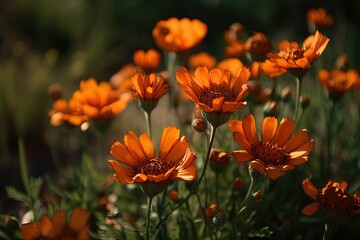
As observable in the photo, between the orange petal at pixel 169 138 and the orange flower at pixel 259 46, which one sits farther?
the orange flower at pixel 259 46

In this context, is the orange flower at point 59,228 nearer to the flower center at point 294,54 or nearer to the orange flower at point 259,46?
the flower center at point 294,54

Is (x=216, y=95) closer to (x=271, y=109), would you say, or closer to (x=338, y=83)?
(x=271, y=109)

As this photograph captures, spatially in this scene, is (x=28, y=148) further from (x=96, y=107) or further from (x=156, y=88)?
(x=156, y=88)

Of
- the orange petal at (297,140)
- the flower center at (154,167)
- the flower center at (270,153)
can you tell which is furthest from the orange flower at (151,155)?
the orange petal at (297,140)

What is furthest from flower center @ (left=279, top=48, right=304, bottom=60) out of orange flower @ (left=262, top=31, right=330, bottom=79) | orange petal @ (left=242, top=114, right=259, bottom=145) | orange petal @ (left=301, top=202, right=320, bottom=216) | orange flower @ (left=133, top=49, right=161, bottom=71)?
orange flower @ (left=133, top=49, right=161, bottom=71)

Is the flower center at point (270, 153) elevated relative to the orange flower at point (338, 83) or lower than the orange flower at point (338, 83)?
elevated

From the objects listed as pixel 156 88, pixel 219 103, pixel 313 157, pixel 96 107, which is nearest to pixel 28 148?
pixel 96 107

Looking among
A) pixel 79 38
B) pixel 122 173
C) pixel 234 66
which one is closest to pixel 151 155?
pixel 122 173
